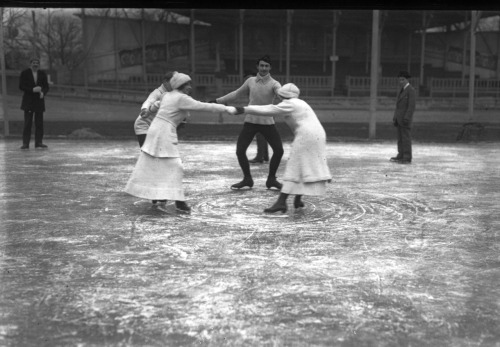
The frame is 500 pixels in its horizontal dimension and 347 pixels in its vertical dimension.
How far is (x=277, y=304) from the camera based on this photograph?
445 cm

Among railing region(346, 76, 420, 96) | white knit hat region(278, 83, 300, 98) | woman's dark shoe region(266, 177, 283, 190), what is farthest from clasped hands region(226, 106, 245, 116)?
railing region(346, 76, 420, 96)

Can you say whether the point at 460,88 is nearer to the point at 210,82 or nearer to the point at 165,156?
the point at 210,82

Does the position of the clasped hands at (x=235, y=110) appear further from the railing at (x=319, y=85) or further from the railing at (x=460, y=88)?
the railing at (x=460, y=88)

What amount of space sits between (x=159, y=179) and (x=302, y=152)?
5.70 ft

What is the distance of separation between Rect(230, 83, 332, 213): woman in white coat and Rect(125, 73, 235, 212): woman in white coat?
3.23 ft

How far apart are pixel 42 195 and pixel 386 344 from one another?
254 inches

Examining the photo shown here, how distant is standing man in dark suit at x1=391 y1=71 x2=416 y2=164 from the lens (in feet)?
42.2

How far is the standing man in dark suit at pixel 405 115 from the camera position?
12867 millimetres

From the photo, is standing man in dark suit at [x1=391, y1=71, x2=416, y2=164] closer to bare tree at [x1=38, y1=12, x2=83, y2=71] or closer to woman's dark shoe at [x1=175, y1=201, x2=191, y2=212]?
woman's dark shoe at [x1=175, y1=201, x2=191, y2=212]

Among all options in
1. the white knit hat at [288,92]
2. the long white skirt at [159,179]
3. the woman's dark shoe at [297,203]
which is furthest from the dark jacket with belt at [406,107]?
the long white skirt at [159,179]

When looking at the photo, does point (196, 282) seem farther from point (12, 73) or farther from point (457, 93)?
point (457, 93)

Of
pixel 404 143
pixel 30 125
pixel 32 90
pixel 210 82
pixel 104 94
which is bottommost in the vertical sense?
pixel 404 143

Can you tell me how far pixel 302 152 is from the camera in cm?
751

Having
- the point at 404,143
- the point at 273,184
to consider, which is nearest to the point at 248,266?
the point at 273,184
